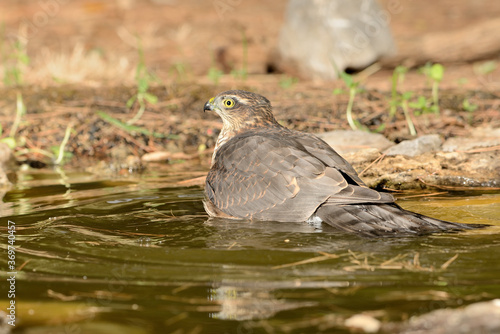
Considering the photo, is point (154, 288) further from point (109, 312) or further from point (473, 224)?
point (473, 224)

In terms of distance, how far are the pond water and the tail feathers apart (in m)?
0.10

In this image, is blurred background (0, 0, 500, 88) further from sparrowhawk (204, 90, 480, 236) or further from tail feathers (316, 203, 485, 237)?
tail feathers (316, 203, 485, 237)

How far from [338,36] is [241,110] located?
7369 mm

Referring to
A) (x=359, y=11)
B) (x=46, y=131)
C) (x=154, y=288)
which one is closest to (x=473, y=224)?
(x=154, y=288)

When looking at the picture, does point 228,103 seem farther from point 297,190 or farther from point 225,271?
point 225,271

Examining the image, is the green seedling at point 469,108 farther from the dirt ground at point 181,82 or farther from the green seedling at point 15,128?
the green seedling at point 15,128

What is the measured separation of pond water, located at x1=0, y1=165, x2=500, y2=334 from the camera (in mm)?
2646

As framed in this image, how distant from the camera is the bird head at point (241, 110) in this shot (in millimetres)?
5602

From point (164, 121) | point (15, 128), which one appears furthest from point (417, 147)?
point (15, 128)

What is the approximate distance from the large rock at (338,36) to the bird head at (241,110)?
6.90 m

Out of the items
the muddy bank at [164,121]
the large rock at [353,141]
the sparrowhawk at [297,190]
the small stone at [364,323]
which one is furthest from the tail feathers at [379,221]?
the muddy bank at [164,121]

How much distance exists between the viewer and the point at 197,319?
8.63ft

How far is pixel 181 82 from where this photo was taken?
10.1m

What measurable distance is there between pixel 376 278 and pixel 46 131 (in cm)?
624
